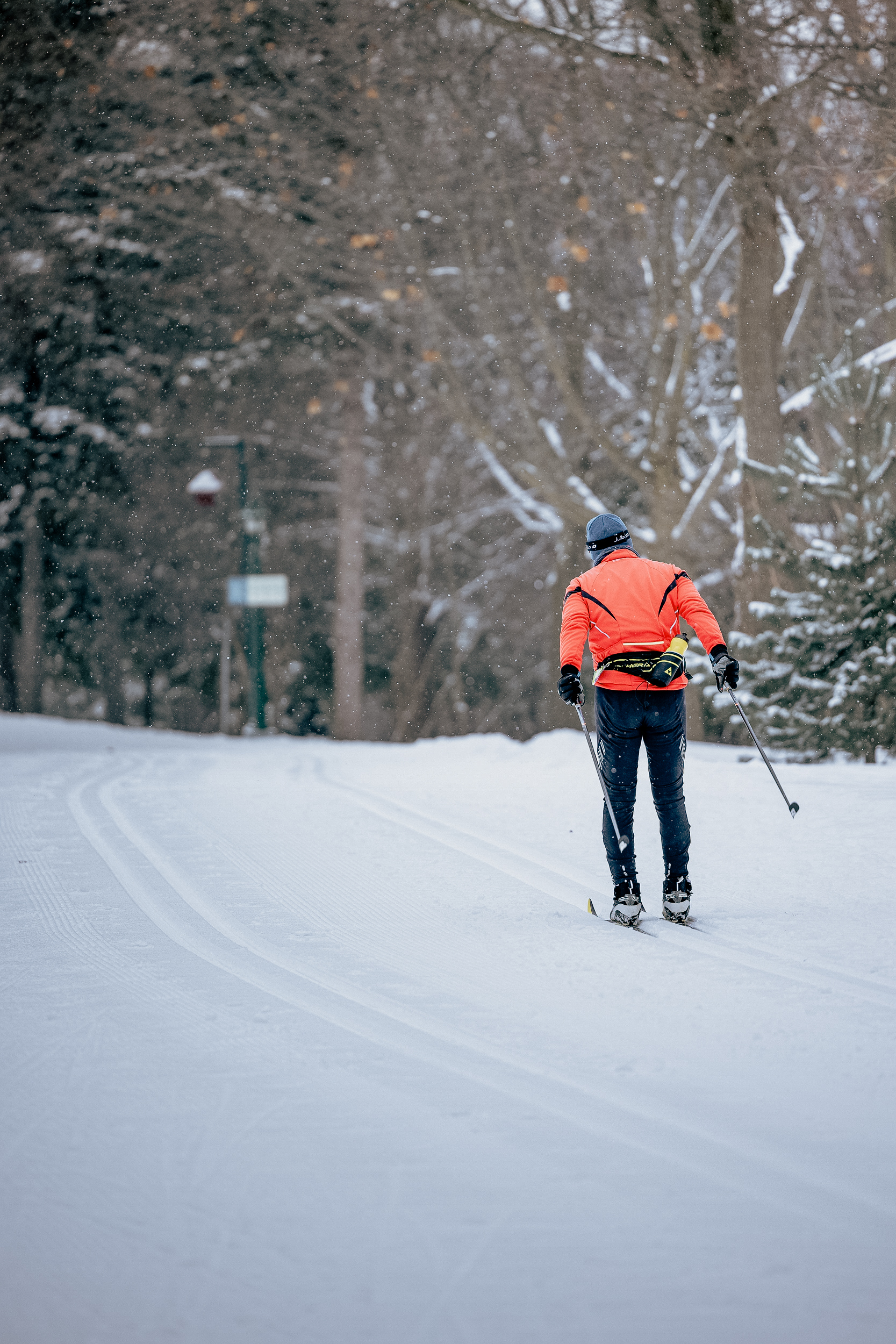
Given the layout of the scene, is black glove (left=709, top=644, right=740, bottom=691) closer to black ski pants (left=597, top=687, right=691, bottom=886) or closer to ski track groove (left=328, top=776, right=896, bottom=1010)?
black ski pants (left=597, top=687, right=691, bottom=886)

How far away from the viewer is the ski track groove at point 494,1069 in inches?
125

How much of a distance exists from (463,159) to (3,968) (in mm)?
14659

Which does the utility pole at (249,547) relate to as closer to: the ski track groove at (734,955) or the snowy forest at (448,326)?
the snowy forest at (448,326)

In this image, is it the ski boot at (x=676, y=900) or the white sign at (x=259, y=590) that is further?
the white sign at (x=259, y=590)

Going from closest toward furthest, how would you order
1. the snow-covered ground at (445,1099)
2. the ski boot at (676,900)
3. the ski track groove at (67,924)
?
the snow-covered ground at (445,1099) < the ski track groove at (67,924) < the ski boot at (676,900)

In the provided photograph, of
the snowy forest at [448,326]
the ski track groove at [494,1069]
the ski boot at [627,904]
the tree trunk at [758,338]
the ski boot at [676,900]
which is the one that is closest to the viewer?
the ski track groove at [494,1069]

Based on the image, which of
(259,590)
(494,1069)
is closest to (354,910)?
(494,1069)

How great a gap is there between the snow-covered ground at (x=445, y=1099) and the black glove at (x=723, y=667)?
112cm

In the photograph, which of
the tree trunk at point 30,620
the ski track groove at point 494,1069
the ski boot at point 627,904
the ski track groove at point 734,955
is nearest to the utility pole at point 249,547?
the tree trunk at point 30,620

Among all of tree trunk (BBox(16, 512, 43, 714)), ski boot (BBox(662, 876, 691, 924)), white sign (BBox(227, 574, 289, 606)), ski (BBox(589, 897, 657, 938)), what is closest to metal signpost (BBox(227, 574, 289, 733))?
white sign (BBox(227, 574, 289, 606))

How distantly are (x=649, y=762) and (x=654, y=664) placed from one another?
46 cm

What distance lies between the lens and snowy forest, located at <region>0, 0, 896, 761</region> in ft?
41.4

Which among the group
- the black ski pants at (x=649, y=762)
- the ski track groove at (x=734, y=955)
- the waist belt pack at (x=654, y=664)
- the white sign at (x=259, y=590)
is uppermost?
the white sign at (x=259, y=590)

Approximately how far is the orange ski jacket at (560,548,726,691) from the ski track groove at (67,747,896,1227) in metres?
2.05
